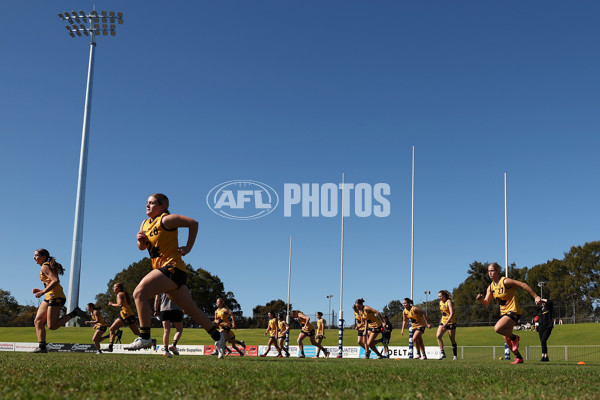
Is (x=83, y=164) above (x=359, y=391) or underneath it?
above

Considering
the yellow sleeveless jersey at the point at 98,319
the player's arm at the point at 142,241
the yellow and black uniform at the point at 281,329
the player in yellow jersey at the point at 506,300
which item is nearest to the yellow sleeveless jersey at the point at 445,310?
the player in yellow jersey at the point at 506,300

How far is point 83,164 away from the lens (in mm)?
50188

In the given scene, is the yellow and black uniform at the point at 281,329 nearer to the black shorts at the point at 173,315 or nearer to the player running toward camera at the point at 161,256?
the black shorts at the point at 173,315

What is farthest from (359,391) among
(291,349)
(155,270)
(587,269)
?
(587,269)

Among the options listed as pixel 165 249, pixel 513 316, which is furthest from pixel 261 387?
pixel 513 316

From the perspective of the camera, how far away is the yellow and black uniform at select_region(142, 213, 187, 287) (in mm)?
7457

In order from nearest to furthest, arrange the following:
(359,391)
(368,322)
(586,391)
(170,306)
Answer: (359,391)
(586,391)
(170,306)
(368,322)

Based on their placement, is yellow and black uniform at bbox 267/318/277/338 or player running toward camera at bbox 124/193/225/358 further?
yellow and black uniform at bbox 267/318/277/338

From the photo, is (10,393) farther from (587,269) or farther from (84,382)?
(587,269)

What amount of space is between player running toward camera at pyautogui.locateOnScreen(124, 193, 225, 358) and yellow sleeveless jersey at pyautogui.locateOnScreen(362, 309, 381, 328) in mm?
12368

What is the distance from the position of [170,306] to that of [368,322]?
9.11 metres

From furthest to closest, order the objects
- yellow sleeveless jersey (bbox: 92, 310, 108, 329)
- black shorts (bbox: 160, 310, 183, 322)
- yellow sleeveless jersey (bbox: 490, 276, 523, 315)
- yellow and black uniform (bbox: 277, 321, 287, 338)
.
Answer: yellow and black uniform (bbox: 277, 321, 287, 338)
yellow sleeveless jersey (bbox: 92, 310, 108, 329)
black shorts (bbox: 160, 310, 183, 322)
yellow sleeveless jersey (bbox: 490, 276, 523, 315)

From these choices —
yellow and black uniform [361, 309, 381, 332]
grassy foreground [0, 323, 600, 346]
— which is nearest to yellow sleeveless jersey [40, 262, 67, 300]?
yellow and black uniform [361, 309, 381, 332]

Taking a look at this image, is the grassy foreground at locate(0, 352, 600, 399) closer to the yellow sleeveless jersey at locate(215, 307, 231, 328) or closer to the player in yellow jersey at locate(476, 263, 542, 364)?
the player in yellow jersey at locate(476, 263, 542, 364)
